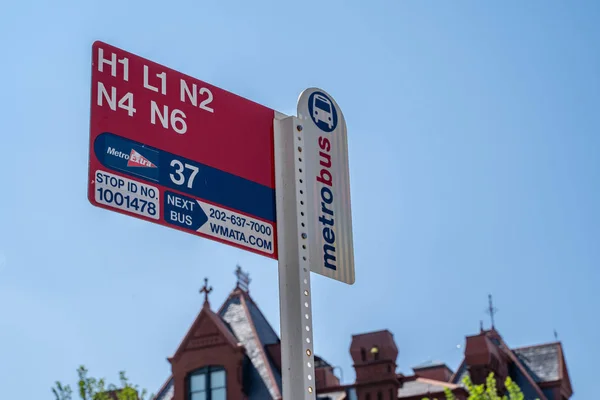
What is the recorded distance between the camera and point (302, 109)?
562 centimetres

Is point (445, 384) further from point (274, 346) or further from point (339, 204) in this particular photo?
point (339, 204)

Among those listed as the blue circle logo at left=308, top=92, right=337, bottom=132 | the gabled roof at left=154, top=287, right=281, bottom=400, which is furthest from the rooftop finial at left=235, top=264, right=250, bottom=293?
the blue circle logo at left=308, top=92, right=337, bottom=132

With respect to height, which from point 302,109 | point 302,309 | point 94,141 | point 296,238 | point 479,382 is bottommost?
point 302,309

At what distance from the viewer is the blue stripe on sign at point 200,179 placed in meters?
4.99

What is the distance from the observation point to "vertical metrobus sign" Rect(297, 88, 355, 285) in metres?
5.45

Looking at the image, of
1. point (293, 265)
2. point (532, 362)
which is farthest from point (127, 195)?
point (532, 362)

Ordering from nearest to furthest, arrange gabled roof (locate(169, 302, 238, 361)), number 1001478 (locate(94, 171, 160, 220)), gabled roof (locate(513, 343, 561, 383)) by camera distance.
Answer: number 1001478 (locate(94, 171, 160, 220)) → gabled roof (locate(169, 302, 238, 361)) → gabled roof (locate(513, 343, 561, 383))

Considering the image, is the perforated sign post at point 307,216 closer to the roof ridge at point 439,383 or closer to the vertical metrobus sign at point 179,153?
the vertical metrobus sign at point 179,153

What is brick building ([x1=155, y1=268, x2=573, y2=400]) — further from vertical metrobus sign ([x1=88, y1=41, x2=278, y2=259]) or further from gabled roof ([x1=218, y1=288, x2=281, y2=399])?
vertical metrobus sign ([x1=88, y1=41, x2=278, y2=259])

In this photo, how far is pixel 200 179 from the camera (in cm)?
536

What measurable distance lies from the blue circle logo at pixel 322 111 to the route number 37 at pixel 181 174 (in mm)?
702

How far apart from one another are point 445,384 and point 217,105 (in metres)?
24.7

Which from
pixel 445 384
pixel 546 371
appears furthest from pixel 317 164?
pixel 546 371

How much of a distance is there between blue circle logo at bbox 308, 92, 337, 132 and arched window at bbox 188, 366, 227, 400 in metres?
24.0
